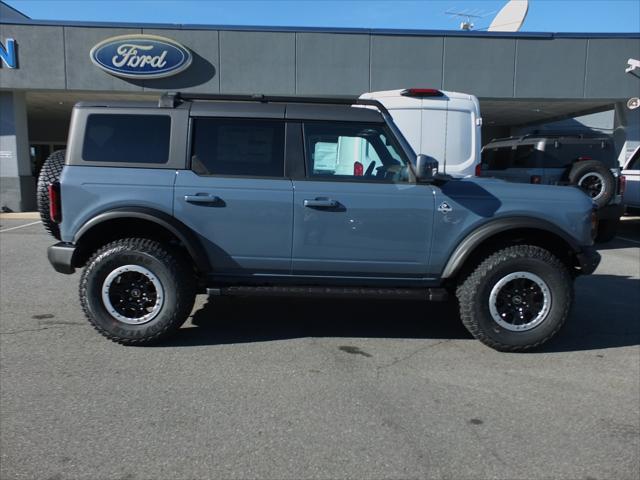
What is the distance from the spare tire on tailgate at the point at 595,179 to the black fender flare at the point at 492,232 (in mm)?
5398

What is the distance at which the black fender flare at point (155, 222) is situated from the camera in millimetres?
4375

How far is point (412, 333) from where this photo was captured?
16.6 ft

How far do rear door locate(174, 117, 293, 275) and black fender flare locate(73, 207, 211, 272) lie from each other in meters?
0.07

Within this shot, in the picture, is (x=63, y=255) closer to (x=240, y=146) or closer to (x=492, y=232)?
(x=240, y=146)

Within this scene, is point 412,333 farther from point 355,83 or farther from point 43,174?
point 355,83

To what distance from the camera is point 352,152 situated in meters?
4.77

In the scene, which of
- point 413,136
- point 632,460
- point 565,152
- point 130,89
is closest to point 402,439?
point 632,460

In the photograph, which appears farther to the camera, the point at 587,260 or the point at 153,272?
the point at 587,260

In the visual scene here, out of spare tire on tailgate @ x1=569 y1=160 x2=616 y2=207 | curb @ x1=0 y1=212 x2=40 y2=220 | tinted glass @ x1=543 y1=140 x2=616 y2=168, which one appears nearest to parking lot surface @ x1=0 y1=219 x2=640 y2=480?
spare tire on tailgate @ x1=569 y1=160 x2=616 y2=207

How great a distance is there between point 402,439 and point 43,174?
378 centimetres

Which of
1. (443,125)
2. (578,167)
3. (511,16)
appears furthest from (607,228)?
(511,16)

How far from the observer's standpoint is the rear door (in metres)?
4.44

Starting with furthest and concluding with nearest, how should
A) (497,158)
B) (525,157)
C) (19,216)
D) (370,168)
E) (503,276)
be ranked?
(19,216)
(497,158)
(525,157)
(370,168)
(503,276)

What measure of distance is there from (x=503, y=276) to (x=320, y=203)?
1.69 m
